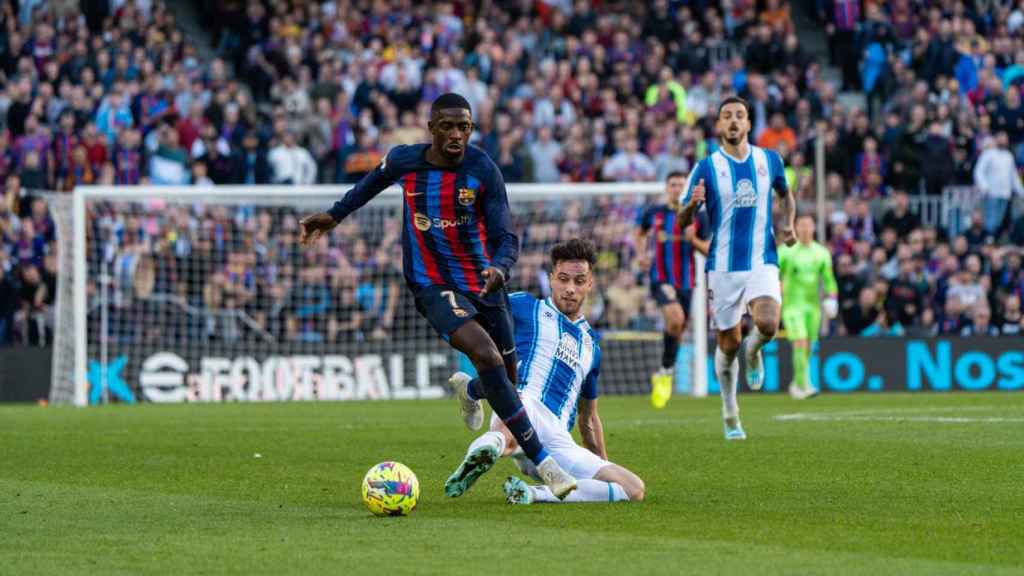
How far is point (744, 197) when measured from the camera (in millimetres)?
13398

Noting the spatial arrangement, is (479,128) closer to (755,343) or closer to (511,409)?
(755,343)

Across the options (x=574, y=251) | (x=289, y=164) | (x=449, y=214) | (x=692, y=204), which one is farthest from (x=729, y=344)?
(x=289, y=164)

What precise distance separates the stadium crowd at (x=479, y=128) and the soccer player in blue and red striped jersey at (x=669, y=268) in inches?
195

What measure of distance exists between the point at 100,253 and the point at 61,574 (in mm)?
17744

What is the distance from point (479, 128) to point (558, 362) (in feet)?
56.3

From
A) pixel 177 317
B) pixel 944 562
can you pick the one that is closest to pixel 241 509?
pixel 944 562

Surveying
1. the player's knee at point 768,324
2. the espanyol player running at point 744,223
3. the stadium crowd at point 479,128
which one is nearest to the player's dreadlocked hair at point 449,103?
the espanyol player running at point 744,223

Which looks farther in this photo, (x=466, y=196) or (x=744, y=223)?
(x=744, y=223)

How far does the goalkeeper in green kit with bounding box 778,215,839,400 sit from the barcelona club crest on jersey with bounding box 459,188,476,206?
12391 mm

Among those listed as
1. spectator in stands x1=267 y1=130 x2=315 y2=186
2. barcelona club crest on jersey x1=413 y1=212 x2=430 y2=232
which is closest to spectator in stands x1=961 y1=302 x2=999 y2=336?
spectator in stands x1=267 y1=130 x2=315 y2=186

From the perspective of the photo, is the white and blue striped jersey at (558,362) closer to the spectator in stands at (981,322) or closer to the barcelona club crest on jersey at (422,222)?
the barcelona club crest on jersey at (422,222)

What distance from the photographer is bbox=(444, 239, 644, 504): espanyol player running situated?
915 cm

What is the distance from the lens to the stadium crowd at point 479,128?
24234 millimetres

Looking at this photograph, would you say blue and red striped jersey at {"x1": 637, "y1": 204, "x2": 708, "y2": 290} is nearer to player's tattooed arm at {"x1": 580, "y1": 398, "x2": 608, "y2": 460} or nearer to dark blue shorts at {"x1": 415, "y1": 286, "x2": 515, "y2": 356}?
player's tattooed arm at {"x1": 580, "y1": 398, "x2": 608, "y2": 460}
